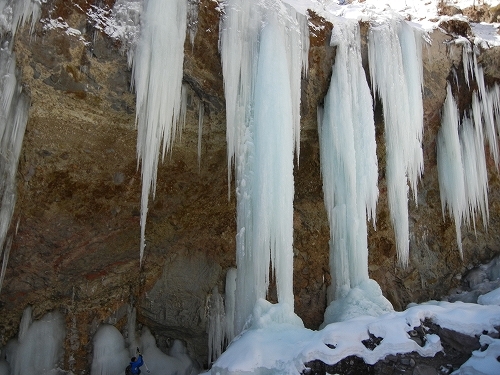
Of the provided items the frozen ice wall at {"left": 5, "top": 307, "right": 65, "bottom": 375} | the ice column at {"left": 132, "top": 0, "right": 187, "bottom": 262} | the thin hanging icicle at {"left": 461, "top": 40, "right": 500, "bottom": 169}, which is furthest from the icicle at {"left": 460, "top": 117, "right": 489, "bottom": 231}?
the frozen ice wall at {"left": 5, "top": 307, "right": 65, "bottom": 375}

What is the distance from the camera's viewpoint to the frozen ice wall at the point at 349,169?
7.11m

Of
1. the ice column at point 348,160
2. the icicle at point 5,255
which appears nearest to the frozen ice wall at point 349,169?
the ice column at point 348,160

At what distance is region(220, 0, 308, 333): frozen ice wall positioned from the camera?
6012 mm

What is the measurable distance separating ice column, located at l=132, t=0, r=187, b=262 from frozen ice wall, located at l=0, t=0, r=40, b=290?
1.44 metres

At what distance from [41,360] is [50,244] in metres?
2.14

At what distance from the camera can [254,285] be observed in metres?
5.93

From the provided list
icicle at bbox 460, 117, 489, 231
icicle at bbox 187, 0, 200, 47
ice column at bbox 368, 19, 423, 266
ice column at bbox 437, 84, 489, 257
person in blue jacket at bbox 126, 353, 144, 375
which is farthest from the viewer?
icicle at bbox 460, 117, 489, 231

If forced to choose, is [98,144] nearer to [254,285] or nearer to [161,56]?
[161,56]

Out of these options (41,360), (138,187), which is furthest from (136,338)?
(138,187)

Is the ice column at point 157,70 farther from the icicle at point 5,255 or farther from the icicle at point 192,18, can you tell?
the icicle at point 5,255

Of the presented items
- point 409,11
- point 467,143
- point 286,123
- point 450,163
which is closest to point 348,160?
point 286,123

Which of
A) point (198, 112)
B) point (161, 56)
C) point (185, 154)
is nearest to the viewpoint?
point (161, 56)

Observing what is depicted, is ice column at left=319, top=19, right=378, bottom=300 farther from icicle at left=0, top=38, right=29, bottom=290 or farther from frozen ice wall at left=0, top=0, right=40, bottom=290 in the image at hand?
icicle at left=0, top=38, right=29, bottom=290

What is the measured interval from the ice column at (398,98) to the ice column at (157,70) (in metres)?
3.46
